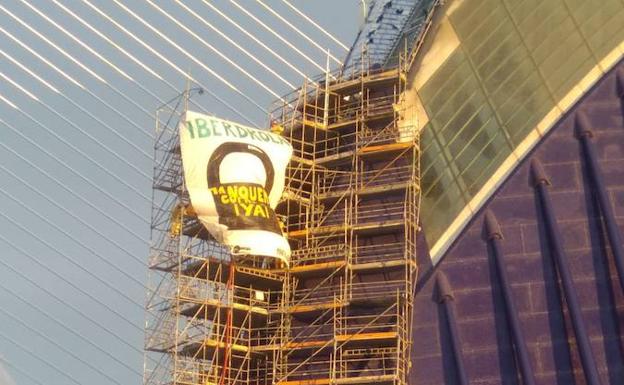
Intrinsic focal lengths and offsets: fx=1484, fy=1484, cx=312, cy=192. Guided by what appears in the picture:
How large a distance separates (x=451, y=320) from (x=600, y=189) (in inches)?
312

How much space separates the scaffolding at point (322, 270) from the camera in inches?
2383

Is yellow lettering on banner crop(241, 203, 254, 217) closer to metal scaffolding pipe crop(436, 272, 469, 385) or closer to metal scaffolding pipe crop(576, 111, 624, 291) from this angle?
metal scaffolding pipe crop(436, 272, 469, 385)

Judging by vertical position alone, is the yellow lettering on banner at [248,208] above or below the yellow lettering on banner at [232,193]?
below

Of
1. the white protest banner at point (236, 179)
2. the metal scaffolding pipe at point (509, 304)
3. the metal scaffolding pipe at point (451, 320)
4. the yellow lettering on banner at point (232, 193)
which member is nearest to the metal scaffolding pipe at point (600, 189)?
the metal scaffolding pipe at point (509, 304)

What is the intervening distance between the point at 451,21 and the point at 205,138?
492 inches

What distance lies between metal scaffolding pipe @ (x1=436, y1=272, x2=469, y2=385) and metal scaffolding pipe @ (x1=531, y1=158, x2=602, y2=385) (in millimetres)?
4531

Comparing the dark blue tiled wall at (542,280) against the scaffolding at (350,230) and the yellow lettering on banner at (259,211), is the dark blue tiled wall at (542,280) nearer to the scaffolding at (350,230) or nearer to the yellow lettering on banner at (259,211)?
the scaffolding at (350,230)

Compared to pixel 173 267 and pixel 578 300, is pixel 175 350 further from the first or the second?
pixel 578 300

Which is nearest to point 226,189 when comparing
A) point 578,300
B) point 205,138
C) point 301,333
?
point 205,138

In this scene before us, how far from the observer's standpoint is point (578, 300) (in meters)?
58.0

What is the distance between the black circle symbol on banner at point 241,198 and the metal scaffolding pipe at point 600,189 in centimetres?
1315

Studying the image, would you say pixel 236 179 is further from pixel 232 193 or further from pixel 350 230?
pixel 350 230

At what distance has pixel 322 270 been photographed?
205 ft

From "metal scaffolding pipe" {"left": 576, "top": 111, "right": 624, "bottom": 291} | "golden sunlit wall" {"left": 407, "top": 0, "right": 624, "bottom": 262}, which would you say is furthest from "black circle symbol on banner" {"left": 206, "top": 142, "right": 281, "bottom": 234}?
"metal scaffolding pipe" {"left": 576, "top": 111, "right": 624, "bottom": 291}
